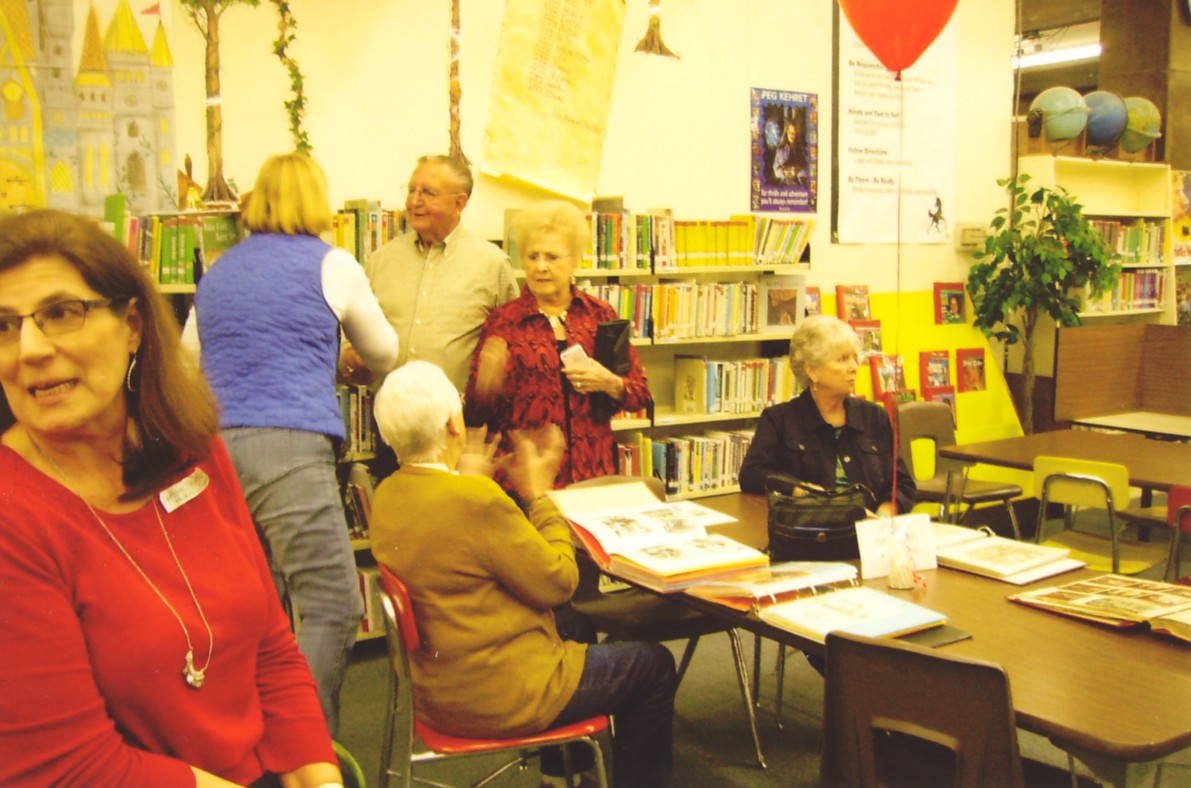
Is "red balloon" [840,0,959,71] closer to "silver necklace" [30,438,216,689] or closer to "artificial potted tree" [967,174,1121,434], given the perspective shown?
"artificial potted tree" [967,174,1121,434]

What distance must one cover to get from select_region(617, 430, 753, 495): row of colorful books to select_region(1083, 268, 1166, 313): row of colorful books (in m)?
3.00

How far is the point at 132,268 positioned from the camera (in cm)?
142

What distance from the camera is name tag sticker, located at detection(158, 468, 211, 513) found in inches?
56.0

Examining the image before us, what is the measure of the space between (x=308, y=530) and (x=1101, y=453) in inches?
127

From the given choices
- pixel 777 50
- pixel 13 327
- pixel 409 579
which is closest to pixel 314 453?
pixel 409 579

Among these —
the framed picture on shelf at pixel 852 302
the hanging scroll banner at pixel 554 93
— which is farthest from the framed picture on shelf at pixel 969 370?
the hanging scroll banner at pixel 554 93

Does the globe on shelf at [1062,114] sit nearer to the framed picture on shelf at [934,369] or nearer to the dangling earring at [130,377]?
the framed picture on shelf at [934,369]

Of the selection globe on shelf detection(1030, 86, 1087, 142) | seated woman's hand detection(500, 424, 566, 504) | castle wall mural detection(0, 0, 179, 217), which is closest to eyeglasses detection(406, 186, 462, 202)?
castle wall mural detection(0, 0, 179, 217)

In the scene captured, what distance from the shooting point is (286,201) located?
269 centimetres

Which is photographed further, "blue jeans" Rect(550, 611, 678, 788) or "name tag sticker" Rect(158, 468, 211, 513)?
"blue jeans" Rect(550, 611, 678, 788)

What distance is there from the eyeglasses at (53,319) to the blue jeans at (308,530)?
4.10 ft

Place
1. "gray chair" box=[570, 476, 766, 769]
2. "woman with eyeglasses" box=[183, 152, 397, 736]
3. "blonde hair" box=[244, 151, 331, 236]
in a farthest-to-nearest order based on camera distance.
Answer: "gray chair" box=[570, 476, 766, 769] < "blonde hair" box=[244, 151, 331, 236] < "woman with eyeglasses" box=[183, 152, 397, 736]

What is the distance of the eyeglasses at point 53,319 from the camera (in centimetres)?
129

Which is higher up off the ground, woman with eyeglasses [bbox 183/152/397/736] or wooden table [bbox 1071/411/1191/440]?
woman with eyeglasses [bbox 183/152/397/736]
